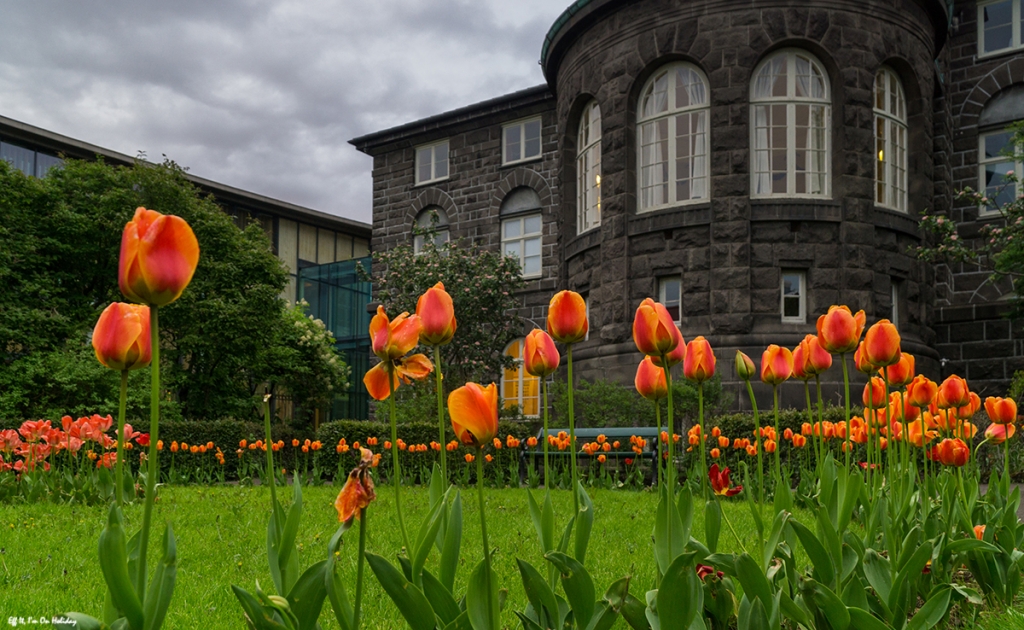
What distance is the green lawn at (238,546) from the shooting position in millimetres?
3730

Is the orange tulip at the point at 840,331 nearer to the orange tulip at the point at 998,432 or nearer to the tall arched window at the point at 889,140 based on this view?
the orange tulip at the point at 998,432

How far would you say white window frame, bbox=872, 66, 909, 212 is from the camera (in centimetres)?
1570

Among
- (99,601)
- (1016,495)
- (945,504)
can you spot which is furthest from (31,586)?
(1016,495)

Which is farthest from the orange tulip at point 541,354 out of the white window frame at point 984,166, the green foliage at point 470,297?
the white window frame at point 984,166

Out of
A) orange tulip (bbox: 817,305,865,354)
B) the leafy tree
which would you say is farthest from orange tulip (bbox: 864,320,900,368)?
the leafy tree

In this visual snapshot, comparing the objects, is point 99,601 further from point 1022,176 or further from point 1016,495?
point 1022,176

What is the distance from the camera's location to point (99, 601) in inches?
143

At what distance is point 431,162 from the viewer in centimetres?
2331

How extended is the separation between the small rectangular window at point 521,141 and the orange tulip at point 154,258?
19.9m

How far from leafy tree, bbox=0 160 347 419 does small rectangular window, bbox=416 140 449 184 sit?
201 inches

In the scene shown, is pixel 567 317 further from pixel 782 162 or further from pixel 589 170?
pixel 589 170

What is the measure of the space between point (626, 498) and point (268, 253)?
13.4 metres

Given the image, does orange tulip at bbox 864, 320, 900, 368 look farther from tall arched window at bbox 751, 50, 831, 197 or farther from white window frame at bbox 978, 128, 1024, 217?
white window frame at bbox 978, 128, 1024, 217

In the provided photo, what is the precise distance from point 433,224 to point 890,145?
430 inches
